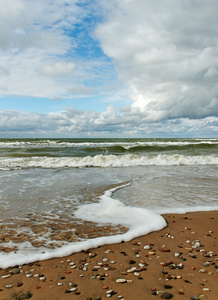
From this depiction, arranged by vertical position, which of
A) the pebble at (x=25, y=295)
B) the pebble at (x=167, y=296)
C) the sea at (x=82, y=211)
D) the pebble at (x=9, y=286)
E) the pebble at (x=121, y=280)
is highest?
the pebble at (x=167, y=296)

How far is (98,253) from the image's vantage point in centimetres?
323

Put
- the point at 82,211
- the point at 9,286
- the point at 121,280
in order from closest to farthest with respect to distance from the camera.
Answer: the point at 9,286 < the point at 121,280 < the point at 82,211

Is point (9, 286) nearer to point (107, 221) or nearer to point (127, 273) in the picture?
point (127, 273)

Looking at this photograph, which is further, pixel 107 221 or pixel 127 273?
pixel 107 221

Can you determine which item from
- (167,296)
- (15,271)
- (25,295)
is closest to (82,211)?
(15,271)

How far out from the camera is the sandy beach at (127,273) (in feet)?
7.69

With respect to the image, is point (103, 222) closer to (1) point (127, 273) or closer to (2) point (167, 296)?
(1) point (127, 273)

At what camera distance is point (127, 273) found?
106 inches

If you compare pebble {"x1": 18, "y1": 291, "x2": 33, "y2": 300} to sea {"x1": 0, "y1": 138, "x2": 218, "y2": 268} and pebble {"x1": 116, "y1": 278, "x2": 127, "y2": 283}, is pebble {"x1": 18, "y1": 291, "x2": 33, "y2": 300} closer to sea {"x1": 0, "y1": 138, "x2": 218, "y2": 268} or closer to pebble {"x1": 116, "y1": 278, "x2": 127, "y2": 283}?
sea {"x1": 0, "y1": 138, "x2": 218, "y2": 268}

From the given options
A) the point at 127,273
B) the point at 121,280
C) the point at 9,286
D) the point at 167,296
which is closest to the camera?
the point at 167,296

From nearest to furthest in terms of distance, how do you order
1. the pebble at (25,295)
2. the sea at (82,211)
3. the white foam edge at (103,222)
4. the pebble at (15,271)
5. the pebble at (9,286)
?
the pebble at (25,295)
the pebble at (9,286)
the pebble at (15,271)
the white foam edge at (103,222)
the sea at (82,211)

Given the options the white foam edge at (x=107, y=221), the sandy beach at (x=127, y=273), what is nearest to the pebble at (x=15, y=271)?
the sandy beach at (x=127, y=273)

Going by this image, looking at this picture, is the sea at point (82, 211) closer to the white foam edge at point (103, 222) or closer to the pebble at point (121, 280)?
the white foam edge at point (103, 222)

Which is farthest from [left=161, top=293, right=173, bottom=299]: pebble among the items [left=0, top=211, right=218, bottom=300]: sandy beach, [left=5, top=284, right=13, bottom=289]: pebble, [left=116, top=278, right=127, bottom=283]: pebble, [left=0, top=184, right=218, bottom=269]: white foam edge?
[left=5, top=284, right=13, bottom=289]: pebble
